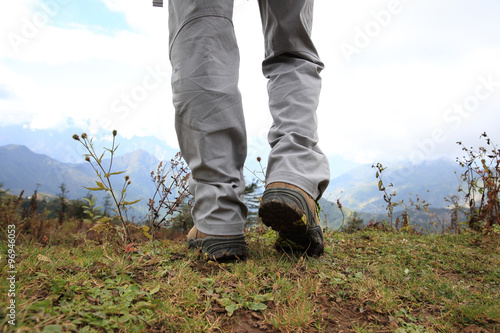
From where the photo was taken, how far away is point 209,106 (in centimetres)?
160

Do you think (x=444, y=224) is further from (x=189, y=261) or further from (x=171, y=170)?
(x=189, y=261)

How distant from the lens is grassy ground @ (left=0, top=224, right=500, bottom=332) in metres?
0.99

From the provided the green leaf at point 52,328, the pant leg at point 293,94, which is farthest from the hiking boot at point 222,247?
the green leaf at point 52,328

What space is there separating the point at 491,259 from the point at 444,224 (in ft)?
8.28

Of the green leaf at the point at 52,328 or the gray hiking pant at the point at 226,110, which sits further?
the gray hiking pant at the point at 226,110

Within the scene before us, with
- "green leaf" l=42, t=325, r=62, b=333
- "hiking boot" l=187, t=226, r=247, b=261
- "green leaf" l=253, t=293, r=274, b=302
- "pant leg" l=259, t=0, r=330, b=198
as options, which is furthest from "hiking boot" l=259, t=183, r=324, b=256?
"green leaf" l=42, t=325, r=62, b=333

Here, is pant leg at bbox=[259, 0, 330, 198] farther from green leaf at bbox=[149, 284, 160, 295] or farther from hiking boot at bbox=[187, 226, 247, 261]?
green leaf at bbox=[149, 284, 160, 295]

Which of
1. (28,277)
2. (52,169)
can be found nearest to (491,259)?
(28,277)

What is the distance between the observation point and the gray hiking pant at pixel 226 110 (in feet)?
5.23

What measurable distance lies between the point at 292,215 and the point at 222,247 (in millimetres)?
404

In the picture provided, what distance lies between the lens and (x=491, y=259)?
2.36 meters

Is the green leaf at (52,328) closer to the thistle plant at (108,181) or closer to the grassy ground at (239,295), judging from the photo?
the grassy ground at (239,295)

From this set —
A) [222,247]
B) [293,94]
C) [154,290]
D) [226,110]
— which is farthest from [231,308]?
[293,94]

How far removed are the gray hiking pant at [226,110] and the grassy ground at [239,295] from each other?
34 centimetres
